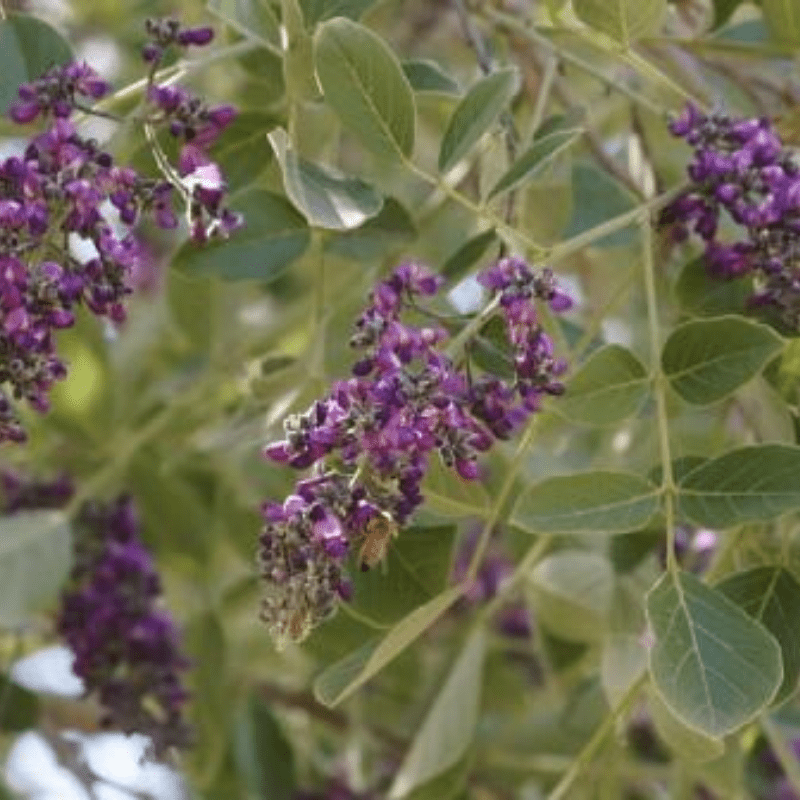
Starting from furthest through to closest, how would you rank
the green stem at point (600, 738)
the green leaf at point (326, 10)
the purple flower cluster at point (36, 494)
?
the purple flower cluster at point (36, 494), the green stem at point (600, 738), the green leaf at point (326, 10)

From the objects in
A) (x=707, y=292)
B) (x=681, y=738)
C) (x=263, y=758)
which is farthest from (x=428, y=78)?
(x=263, y=758)

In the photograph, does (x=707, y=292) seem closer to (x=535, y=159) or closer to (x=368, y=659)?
(x=535, y=159)

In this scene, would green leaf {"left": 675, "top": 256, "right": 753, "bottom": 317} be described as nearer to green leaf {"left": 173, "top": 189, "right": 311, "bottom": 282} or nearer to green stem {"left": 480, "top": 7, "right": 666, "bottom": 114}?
green stem {"left": 480, "top": 7, "right": 666, "bottom": 114}

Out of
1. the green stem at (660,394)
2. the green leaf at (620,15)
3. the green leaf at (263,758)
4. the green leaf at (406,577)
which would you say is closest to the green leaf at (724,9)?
the green leaf at (620,15)

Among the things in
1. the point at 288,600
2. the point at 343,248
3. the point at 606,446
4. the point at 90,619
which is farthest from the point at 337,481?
the point at 606,446

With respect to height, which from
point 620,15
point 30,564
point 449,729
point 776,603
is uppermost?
point 620,15

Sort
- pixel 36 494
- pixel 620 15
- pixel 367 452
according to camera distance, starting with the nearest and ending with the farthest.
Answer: pixel 367 452 < pixel 620 15 < pixel 36 494

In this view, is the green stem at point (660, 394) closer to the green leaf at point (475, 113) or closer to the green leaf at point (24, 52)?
the green leaf at point (475, 113)
